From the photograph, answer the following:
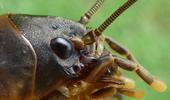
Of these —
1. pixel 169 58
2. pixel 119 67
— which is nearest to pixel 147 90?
pixel 169 58

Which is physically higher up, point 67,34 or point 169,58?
point 67,34

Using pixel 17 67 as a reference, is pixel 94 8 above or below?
above

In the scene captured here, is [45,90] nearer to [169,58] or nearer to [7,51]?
[7,51]

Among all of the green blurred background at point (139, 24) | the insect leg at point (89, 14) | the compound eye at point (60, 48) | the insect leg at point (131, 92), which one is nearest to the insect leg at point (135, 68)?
the insect leg at point (131, 92)

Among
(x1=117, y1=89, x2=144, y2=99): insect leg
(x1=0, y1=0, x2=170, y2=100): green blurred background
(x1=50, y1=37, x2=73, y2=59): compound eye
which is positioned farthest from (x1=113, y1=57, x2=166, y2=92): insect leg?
(x1=0, y1=0, x2=170, y2=100): green blurred background

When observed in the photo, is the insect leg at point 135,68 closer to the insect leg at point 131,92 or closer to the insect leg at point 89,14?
the insect leg at point 131,92

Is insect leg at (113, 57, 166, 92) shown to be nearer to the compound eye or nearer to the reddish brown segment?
the compound eye

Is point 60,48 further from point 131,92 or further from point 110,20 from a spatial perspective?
point 131,92

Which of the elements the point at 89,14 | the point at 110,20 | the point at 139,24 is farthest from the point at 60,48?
the point at 139,24
